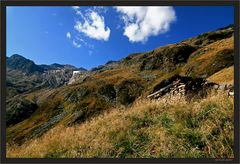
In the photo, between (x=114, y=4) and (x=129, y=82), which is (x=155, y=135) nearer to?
(x=114, y=4)

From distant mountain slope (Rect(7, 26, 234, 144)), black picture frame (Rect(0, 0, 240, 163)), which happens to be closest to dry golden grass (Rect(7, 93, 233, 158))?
black picture frame (Rect(0, 0, 240, 163))

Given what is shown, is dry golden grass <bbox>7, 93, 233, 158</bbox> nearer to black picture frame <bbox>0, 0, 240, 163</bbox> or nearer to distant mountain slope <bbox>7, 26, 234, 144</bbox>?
black picture frame <bbox>0, 0, 240, 163</bbox>

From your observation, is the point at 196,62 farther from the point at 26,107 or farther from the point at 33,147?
the point at 33,147

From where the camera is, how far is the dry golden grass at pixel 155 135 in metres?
6.19

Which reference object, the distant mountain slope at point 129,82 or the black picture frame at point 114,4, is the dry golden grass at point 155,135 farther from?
the distant mountain slope at point 129,82

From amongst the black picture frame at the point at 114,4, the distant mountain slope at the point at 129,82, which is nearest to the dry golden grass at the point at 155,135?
the black picture frame at the point at 114,4

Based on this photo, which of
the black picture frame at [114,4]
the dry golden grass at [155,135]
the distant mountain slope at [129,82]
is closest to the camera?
the black picture frame at [114,4]

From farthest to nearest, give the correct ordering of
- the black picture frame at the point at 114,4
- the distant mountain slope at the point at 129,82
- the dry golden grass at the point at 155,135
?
the distant mountain slope at the point at 129,82, the dry golden grass at the point at 155,135, the black picture frame at the point at 114,4

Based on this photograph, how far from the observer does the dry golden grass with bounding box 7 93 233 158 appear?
619cm

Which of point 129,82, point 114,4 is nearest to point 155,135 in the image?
point 114,4

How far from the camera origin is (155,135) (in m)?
6.86

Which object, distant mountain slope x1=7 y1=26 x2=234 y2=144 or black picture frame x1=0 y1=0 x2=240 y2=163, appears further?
distant mountain slope x1=7 y1=26 x2=234 y2=144

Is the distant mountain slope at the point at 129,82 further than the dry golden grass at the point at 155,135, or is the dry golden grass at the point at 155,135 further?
the distant mountain slope at the point at 129,82

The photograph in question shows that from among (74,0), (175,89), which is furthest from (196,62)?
(74,0)
